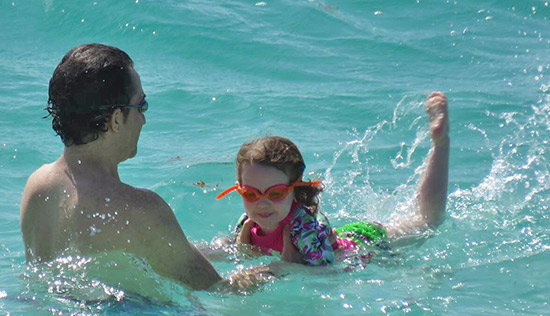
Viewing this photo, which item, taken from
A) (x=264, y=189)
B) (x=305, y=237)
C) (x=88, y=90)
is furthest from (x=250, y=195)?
(x=88, y=90)

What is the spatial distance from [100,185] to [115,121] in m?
0.30

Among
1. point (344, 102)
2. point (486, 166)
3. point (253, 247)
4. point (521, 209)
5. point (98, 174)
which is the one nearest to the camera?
point (98, 174)

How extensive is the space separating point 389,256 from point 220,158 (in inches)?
111

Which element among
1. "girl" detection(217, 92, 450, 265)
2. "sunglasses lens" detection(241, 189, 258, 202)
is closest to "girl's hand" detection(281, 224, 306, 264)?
"girl" detection(217, 92, 450, 265)

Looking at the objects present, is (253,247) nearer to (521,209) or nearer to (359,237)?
(359,237)

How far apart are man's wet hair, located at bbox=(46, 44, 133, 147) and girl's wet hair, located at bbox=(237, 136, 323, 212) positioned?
1182 mm

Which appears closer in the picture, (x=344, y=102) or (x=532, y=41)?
(x=344, y=102)

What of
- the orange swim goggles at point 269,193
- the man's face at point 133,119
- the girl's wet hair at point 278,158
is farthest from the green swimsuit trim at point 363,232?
the man's face at point 133,119

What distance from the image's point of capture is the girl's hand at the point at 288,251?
16.0 feet

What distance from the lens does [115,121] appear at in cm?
381

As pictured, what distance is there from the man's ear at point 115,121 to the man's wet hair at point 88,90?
18 millimetres

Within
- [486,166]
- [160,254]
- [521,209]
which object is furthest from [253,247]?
[486,166]

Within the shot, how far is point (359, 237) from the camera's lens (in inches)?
218

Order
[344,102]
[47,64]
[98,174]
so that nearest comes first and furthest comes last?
[98,174] < [344,102] < [47,64]
